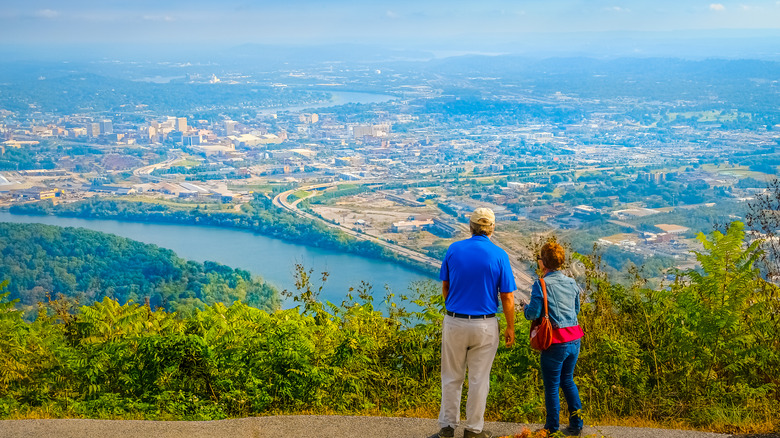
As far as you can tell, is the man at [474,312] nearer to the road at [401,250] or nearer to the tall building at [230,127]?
the road at [401,250]

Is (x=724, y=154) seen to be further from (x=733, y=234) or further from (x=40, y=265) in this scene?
(x=733, y=234)

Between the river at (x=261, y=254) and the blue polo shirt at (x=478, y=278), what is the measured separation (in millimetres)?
10983

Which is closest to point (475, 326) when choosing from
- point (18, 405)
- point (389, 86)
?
point (18, 405)

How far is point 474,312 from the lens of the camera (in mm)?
3809

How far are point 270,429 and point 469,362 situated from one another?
1.24 m

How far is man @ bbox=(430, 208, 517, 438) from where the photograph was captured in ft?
12.5

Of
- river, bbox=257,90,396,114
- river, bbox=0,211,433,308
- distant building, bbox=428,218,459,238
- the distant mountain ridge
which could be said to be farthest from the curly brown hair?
river, bbox=257,90,396,114

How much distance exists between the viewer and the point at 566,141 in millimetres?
48438

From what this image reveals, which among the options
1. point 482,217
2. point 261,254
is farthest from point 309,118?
point 482,217

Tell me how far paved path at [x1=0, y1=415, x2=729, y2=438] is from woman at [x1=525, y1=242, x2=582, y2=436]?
1.07 ft

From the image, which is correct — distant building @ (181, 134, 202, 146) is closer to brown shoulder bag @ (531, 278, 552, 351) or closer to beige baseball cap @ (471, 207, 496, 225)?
beige baseball cap @ (471, 207, 496, 225)

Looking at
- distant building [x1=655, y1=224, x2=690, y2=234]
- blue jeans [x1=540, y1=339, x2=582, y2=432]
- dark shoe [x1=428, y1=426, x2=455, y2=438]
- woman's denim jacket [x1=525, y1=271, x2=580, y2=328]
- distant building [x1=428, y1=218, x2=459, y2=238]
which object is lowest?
distant building [x1=428, y1=218, x2=459, y2=238]

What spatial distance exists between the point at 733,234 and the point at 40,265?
766 inches

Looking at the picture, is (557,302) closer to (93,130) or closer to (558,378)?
(558,378)
